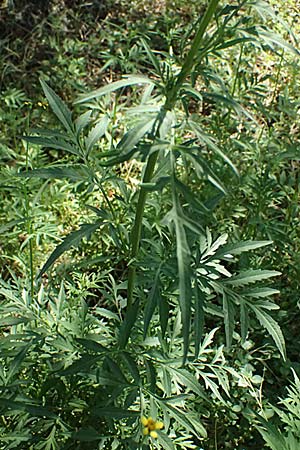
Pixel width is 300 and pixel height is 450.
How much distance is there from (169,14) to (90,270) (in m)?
2.25

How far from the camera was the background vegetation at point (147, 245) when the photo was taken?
1675 mm

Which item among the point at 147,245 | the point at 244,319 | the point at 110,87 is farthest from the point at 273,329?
the point at 110,87

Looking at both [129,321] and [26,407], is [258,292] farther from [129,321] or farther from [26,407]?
[26,407]

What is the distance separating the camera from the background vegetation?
1.67 meters

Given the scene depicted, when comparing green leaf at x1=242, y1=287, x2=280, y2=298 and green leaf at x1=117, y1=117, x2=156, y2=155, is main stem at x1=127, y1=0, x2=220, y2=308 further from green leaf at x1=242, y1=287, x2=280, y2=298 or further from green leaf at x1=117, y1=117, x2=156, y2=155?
green leaf at x1=242, y1=287, x2=280, y2=298

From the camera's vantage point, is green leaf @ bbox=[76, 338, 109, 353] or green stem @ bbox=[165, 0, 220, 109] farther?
green leaf @ bbox=[76, 338, 109, 353]

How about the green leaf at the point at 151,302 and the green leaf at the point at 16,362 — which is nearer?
the green leaf at the point at 151,302

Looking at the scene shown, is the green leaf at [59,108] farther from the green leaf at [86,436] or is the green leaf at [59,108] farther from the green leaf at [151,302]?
the green leaf at [86,436]

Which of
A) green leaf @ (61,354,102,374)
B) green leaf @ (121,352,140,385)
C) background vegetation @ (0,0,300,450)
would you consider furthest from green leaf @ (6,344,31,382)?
green leaf @ (121,352,140,385)

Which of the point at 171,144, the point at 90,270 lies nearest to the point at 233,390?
the point at 90,270

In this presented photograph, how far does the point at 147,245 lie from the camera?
2240mm

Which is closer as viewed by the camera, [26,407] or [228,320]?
[228,320]

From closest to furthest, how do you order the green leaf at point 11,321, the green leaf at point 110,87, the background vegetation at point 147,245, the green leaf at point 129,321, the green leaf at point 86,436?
the green leaf at point 110,87
the background vegetation at point 147,245
the green leaf at point 129,321
the green leaf at point 86,436
the green leaf at point 11,321

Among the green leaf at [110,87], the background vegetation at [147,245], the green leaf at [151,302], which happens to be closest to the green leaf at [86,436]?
the background vegetation at [147,245]
